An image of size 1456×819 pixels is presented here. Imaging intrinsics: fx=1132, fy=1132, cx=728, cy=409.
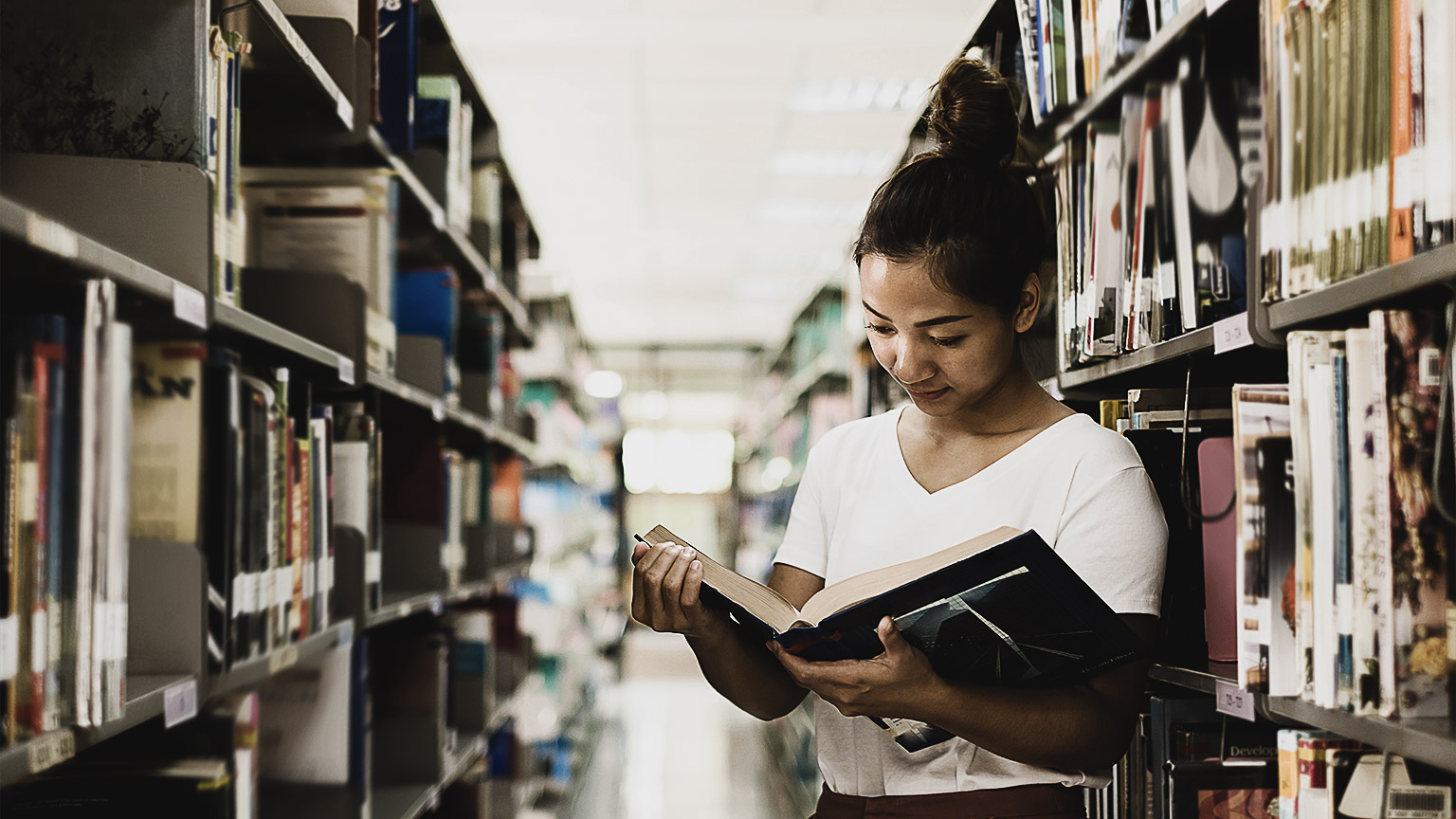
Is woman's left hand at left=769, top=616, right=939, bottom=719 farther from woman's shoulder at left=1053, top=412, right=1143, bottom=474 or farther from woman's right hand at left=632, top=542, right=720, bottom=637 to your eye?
woman's shoulder at left=1053, top=412, right=1143, bottom=474

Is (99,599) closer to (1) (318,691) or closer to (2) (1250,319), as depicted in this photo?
(1) (318,691)

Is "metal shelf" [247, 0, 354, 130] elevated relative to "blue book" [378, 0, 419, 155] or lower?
lower

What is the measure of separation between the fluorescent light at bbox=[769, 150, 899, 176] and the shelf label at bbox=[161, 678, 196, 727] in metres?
5.01

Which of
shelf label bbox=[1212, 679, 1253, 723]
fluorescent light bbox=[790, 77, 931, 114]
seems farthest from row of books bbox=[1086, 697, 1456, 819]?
fluorescent light bbox=[790, 77, 931, 114]

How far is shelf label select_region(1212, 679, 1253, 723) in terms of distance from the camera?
1.17m

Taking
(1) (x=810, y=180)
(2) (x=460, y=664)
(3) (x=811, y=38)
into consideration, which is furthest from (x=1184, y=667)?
(1) (x=810, y=180)

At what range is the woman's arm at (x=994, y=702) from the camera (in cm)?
121

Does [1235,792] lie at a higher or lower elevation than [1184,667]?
lower

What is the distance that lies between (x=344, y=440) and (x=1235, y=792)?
1.50 meters

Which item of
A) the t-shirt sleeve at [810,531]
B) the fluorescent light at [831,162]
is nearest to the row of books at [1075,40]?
the t-shirt sleeve at [810,531]

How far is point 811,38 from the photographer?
4.46m

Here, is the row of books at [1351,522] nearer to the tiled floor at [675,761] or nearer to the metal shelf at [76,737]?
the metal shelf at [76,737]

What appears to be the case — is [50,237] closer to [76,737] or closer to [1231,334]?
[76,737]

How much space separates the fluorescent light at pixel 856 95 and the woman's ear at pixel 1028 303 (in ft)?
12.2
